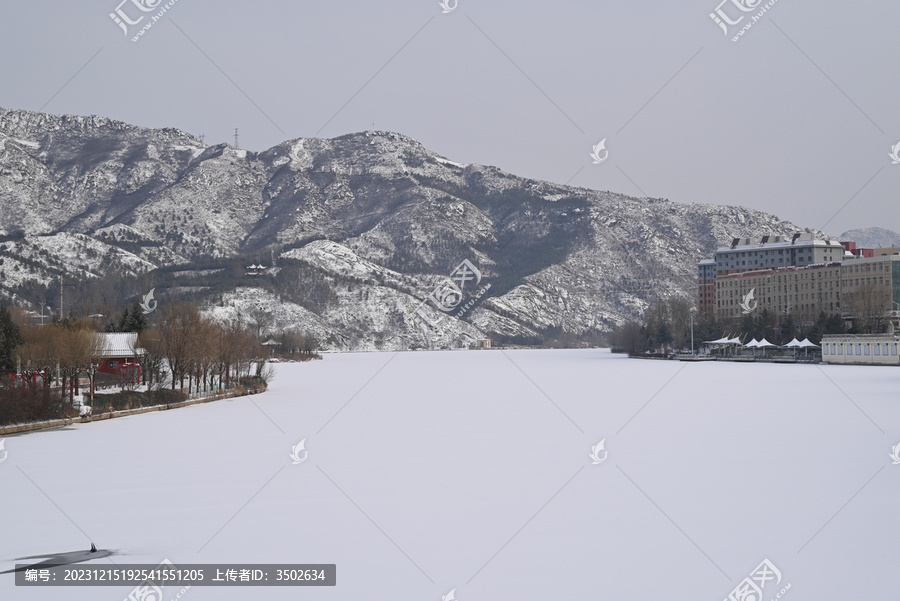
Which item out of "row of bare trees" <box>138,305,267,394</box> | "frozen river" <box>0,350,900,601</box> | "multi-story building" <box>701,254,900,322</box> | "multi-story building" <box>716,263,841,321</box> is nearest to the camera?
"frozen river" <box>0,350,900,601</box>

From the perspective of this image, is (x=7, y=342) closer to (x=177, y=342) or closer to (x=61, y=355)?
(x=61, y=355)

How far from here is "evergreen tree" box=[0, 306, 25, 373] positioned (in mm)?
42188

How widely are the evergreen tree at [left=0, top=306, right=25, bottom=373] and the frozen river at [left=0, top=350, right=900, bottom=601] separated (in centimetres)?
814

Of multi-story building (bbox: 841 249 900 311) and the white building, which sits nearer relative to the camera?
the white building

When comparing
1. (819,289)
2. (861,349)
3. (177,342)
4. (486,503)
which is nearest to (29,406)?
(177,342)

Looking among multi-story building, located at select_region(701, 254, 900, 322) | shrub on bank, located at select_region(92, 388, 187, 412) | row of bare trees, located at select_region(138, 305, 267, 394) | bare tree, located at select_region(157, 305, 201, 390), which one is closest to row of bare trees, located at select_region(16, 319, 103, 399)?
shrub on bank, located at select_region(92, 388, 187, 412)

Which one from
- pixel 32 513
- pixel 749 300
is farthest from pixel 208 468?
pixel 749 300

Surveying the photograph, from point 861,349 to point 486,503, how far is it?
87.9 metres

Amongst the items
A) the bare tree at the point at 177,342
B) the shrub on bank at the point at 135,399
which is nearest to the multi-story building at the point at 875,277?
the bare tree at the point at 177,342

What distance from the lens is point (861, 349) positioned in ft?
313

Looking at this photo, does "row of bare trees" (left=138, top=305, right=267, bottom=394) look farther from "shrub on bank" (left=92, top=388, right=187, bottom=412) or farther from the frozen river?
the frozen river

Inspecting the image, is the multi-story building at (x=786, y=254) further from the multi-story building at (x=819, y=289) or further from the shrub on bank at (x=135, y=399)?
the shrub on bank at (x=135, y=399)

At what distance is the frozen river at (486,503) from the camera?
540 inches

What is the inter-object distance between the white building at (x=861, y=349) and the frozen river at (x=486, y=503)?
2376 inches
